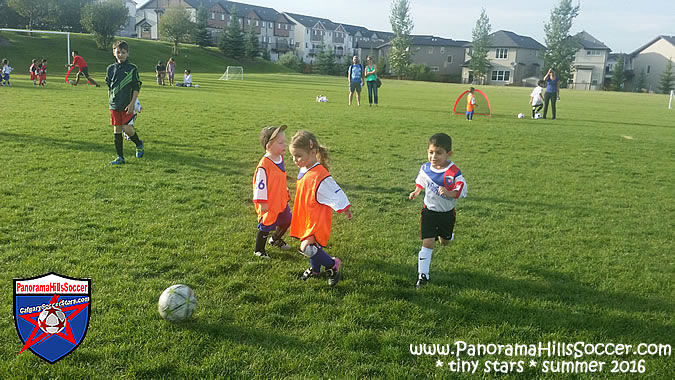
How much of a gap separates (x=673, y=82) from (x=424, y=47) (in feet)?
137

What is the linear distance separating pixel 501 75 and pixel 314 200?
87.6 meters

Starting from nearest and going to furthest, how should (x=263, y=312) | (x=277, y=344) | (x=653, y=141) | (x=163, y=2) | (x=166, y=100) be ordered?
(x=277, y=344) < (x=263, y=312) < (x=653, y=141) < (x=166, y=100) < (x=163, y=2)

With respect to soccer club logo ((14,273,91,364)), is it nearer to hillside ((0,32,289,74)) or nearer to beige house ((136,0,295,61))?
hillside ((0,32,289,74))

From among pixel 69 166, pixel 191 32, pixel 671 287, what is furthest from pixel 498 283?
pixel 191 32

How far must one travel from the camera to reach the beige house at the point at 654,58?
78.4 meters

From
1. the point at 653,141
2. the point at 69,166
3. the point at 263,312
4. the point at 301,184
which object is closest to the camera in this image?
the point at 263,312

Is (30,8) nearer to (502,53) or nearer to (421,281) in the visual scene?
(421,281)

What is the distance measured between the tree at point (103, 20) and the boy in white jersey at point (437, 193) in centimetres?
6443

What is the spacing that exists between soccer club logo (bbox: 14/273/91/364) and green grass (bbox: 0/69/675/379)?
85 millimetres

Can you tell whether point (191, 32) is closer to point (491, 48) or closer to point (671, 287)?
point (491, 48)

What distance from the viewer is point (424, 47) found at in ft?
308

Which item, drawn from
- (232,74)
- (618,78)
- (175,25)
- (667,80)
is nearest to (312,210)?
(232,74)

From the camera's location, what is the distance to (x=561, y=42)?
78062 millimetres

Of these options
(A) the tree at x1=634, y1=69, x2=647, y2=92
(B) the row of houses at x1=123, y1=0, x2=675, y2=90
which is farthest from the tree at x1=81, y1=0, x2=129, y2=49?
(A) the tree at x1=634, y1=69, x2=647, y2=92
